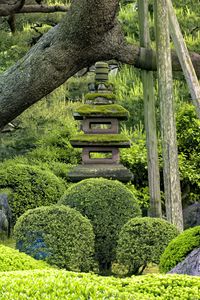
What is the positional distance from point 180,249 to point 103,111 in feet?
10.7

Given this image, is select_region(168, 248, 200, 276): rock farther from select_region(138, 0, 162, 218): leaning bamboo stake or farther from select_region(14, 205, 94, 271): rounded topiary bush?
select_region(138, 0, 162, 218): leaning bamboo stake

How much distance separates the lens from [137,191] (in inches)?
342

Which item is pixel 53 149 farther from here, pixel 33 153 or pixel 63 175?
pixel 63 175

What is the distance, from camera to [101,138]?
652cm

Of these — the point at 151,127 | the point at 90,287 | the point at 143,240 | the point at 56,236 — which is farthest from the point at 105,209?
the point at 90,287

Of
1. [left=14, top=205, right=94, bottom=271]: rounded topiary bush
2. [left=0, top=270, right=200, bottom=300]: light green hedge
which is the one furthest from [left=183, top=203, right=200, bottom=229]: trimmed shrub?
[left=0, top=270, right=200, bottom=300]: light green hedge

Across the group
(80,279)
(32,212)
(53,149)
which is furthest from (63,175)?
(80,279)

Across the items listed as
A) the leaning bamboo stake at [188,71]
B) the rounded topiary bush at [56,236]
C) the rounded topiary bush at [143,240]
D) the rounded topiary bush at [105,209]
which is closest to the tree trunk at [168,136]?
the leaning bamboo stake at [188,71]

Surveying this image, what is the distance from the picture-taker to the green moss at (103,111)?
6.50 metres

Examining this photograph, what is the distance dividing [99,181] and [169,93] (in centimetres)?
122

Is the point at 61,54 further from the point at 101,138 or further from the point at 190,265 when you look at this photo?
the point at 101,138

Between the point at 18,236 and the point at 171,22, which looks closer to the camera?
the point at 18,236

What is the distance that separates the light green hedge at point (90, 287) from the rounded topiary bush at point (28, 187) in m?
5.27

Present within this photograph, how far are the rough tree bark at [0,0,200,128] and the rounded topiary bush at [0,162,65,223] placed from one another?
11.9 feet
